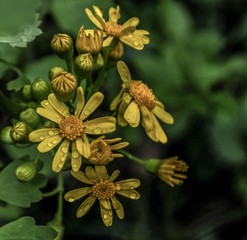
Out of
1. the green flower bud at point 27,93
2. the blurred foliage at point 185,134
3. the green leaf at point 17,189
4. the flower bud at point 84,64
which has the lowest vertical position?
the blurred foliage at point 185,134

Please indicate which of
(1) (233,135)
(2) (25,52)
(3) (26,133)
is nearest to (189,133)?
(1) (233,135)

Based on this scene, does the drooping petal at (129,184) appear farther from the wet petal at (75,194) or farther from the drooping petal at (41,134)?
the drooping petal at (41,134)

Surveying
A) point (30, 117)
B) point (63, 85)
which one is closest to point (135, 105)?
point (63, 85)

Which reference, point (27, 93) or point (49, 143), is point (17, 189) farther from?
point (27, 93)

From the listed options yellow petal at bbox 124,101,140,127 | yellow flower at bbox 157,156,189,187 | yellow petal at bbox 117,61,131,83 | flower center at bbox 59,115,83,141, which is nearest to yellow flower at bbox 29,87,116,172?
flower center at bbox 59,115,83,141

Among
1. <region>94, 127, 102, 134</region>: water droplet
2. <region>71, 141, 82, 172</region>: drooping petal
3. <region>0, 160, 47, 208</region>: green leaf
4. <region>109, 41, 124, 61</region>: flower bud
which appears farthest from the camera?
<region>109, 41, 124, 61</region>: flower bud

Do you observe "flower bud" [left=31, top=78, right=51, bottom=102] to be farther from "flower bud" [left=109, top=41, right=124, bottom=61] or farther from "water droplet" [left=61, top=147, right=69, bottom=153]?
"flower bud" [left=109, top=41, right=124, bottom=61]

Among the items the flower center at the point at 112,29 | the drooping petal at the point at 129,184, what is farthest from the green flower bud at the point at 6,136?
the flower center at the point at 112,29
